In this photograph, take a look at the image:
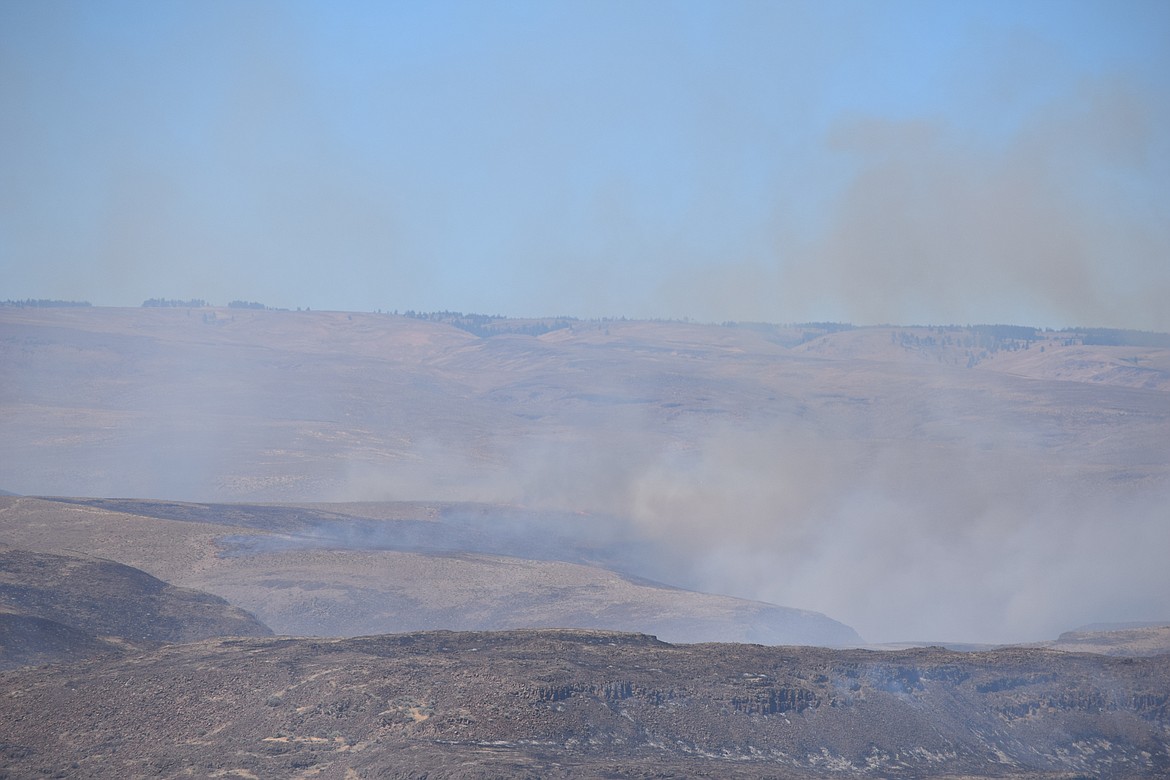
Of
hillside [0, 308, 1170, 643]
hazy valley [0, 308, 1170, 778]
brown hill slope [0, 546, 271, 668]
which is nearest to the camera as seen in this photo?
hazy valley [0, 308, 1170, 778]

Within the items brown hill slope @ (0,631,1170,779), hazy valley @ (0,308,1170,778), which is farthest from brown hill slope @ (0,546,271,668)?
brown hill slope @ (0,631,1170,779)

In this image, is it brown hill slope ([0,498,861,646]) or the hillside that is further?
the hillside

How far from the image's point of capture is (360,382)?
525 ft

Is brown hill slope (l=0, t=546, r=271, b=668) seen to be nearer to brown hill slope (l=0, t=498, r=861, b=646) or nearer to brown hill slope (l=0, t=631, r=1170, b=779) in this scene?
brown hill slope (l=0, t=631, r=1170, b=779)

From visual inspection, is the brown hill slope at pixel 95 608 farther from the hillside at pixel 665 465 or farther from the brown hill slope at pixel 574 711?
the hillside at pixel 665 465

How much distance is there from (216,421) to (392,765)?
11126cm

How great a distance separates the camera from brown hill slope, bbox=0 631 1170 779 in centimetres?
2341

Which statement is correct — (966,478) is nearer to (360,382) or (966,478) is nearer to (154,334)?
(360,382)

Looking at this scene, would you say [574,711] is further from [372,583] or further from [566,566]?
[566,566]

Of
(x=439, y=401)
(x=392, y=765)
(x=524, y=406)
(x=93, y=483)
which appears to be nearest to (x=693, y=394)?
(x=524, y=406)

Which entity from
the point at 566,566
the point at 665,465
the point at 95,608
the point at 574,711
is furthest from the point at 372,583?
the point at 665,465

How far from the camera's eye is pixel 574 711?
2589 centimetres

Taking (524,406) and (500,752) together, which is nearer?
(500,752)

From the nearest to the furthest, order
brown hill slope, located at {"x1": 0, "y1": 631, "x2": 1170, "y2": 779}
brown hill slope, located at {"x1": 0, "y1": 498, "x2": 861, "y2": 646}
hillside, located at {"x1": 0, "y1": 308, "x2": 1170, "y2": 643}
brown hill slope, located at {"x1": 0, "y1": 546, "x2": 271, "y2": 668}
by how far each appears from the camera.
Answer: brown hill slope, located at {"x1": 0, "y1": 631, "x2": 1170, "y2": 779} < brown hill slope, located at {"x1": 0, "y1": 546, "x2": 271, "y2": 668} < brown hill slope, located at {"x1": 0, "y1": 498, "x2": 861, "y2": 646} < hillside, located at {"x1": 0, "y1": 308, "x2": 1170, "y2": 643}
